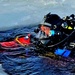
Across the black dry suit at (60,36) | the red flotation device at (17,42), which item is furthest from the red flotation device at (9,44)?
the black dry suit at (60,36)

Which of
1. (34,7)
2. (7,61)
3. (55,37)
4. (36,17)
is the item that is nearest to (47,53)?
(55,37)

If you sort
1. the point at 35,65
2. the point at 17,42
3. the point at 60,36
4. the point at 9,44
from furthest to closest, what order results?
the point at 17,42
the point at 9,44
the point at 60,36
the point at 35,65

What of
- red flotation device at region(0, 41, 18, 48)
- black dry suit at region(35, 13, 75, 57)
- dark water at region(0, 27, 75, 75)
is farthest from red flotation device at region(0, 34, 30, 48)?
black dry suit at region(35, 13, 75, 57)

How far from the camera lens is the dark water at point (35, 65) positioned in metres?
8.23

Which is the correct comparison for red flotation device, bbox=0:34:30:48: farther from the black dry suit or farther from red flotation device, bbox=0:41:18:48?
the black dry suit

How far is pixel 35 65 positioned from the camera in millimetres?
8859

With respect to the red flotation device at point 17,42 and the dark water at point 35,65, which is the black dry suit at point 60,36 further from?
the red flotation device at point 17,42

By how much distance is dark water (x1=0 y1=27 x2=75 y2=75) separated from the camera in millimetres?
8227

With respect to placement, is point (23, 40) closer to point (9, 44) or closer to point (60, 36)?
point (9, 44)

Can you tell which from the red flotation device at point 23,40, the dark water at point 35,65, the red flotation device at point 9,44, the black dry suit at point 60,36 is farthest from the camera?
the red flotation device at point 23,40

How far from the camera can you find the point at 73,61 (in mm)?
Answer: 8859

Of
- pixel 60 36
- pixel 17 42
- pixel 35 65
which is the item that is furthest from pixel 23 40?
pixel 35 65

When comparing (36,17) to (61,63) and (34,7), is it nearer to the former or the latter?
(34,7)

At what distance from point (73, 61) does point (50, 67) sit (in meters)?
0.68
